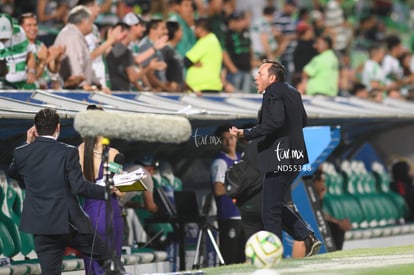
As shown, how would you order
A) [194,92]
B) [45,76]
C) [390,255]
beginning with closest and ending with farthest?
[390,255], [45,76], [194,92]

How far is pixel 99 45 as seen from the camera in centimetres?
1866

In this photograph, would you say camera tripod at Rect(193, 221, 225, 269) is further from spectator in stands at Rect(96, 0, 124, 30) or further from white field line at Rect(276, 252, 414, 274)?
spectator in stands at Rect(96, 0, 124, 30)

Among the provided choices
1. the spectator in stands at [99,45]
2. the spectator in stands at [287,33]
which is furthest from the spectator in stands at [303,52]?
the spectator in stands at [99,45]

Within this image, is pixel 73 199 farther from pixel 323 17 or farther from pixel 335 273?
pixel 323 17

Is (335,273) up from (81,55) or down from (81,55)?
down

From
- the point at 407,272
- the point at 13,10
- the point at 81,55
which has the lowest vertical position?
the point at 407,272

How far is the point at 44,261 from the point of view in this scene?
12297 millimetres

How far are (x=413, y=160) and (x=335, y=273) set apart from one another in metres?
12.2

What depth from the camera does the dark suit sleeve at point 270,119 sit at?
1379 cm

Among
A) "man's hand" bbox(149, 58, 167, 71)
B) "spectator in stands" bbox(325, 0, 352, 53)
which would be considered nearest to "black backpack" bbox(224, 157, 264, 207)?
"man's hand" bbox(149, 58, 167, 71)

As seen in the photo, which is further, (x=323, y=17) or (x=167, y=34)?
(x=323, y=17)

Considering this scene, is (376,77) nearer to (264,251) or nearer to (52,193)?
(52,193)

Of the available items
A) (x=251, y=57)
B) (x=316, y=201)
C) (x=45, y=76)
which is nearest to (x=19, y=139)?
(x=45, y=76)

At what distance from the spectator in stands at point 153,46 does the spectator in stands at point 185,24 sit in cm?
105
